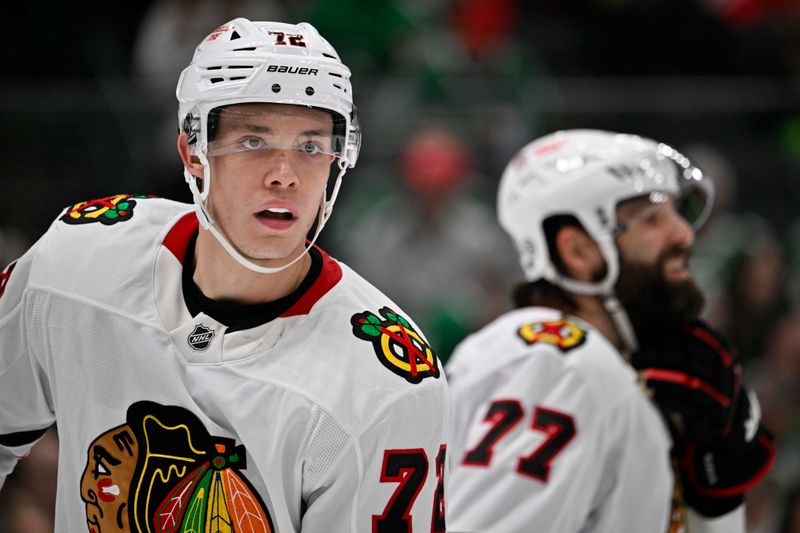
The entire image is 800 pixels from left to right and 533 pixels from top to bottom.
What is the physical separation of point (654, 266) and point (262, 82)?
1398 millimetres

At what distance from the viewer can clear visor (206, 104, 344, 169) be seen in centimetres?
226

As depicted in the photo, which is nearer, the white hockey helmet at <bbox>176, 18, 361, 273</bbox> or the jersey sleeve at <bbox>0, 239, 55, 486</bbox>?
the white hockey helmet at <bbox>176, 18, 361, 273</bbox>

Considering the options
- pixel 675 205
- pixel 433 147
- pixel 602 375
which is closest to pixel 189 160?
pixel 602 375

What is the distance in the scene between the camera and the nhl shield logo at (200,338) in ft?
7.54

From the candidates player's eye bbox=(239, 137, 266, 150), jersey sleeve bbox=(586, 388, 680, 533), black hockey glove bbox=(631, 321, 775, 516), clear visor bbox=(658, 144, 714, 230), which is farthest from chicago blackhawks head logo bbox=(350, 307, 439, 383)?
clear visor bbox=(658, 144, 714, 230)

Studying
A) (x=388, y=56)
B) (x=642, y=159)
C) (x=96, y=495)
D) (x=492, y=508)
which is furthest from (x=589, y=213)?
(x=388, y=56)

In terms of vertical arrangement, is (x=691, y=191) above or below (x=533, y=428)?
above

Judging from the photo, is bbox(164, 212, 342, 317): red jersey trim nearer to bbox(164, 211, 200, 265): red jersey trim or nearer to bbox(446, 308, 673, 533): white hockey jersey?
bbox(164, 211, 200, 265): red jersey trim

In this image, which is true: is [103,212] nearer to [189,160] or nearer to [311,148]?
[189,160]

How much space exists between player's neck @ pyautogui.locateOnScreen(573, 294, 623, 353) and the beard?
0.20ft

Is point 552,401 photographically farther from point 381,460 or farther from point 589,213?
point 381,460

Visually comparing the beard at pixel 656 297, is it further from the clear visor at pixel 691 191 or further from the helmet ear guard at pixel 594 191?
the clear visor at pixel 691 191

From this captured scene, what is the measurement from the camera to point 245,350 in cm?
228

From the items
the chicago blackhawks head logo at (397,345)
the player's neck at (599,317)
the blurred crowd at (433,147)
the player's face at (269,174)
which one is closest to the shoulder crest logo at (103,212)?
the player's face at (269,174)
